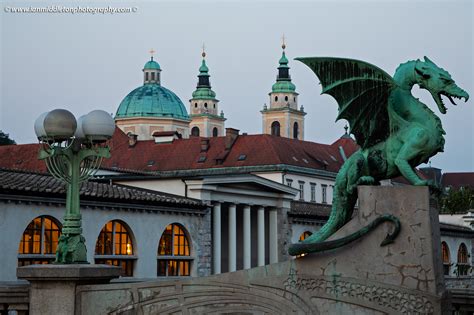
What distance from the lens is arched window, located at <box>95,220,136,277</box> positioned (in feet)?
125

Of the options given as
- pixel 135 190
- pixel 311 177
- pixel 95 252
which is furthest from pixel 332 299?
pixel 311 177

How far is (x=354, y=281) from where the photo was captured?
9.97 m

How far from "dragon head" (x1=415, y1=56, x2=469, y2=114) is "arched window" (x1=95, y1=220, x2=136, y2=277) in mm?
27839

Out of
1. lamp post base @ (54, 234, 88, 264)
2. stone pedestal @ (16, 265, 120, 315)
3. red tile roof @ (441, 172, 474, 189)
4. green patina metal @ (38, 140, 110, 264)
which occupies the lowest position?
Answer: stone pedestal @ (16, 265, 120, 315)

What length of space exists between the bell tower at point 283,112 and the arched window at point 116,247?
10487cm

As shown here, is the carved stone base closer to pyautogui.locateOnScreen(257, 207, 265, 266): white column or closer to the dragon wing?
the dragon wing

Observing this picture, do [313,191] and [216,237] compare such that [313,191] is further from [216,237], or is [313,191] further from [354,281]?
[354,281]

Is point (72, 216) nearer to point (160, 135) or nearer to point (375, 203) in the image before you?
point (375, 203)

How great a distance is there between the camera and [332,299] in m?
9.99

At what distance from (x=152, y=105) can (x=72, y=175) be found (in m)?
111

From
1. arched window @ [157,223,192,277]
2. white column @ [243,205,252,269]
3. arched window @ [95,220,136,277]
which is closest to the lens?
arched window @ [95,220,136,277]

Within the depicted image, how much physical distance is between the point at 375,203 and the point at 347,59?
1963 mm

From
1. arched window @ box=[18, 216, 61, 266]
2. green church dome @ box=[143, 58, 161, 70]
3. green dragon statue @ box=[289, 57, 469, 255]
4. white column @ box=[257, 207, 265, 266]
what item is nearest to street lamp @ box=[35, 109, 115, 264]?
green dragon statue @ box=[289, 57, 469, 255]

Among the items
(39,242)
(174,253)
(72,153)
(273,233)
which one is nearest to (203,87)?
(273,233)
